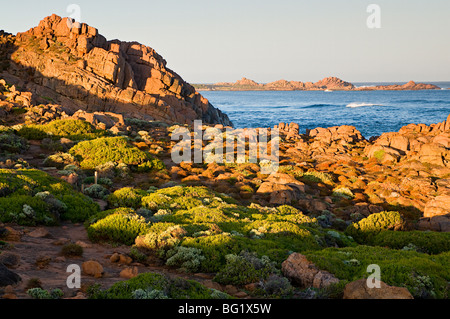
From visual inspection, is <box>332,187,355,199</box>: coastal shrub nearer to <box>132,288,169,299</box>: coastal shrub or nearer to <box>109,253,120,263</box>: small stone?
<box>109,253,120,263</box>: small stone

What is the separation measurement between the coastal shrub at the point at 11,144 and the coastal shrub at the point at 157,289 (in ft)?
61.8

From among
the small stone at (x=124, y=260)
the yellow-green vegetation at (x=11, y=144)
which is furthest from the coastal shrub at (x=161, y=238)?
the yellow-green vegetation at (x=11, y=144)

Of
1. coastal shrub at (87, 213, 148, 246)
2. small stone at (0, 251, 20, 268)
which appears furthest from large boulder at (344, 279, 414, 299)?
small stone at (0, 251, 20, 268)

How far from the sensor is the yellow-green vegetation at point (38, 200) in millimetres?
12297

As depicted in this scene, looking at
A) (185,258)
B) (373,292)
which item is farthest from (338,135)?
(373,292)

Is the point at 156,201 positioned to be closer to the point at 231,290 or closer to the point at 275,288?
the point at 231,290

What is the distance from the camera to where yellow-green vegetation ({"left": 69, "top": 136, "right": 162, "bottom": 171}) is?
894 inches

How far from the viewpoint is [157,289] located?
293 inches

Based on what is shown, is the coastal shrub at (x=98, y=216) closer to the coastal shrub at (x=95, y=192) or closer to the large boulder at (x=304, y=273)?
the coastal shrub at (x=95, y=192)

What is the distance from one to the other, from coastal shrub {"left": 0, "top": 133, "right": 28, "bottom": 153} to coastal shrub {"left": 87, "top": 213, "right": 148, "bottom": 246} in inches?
551

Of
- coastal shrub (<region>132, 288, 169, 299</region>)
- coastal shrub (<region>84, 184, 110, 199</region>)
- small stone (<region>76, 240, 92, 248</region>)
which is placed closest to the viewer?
coastal shrub (<region>132, 288, 169, 299</region>)

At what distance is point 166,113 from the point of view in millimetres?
51594
